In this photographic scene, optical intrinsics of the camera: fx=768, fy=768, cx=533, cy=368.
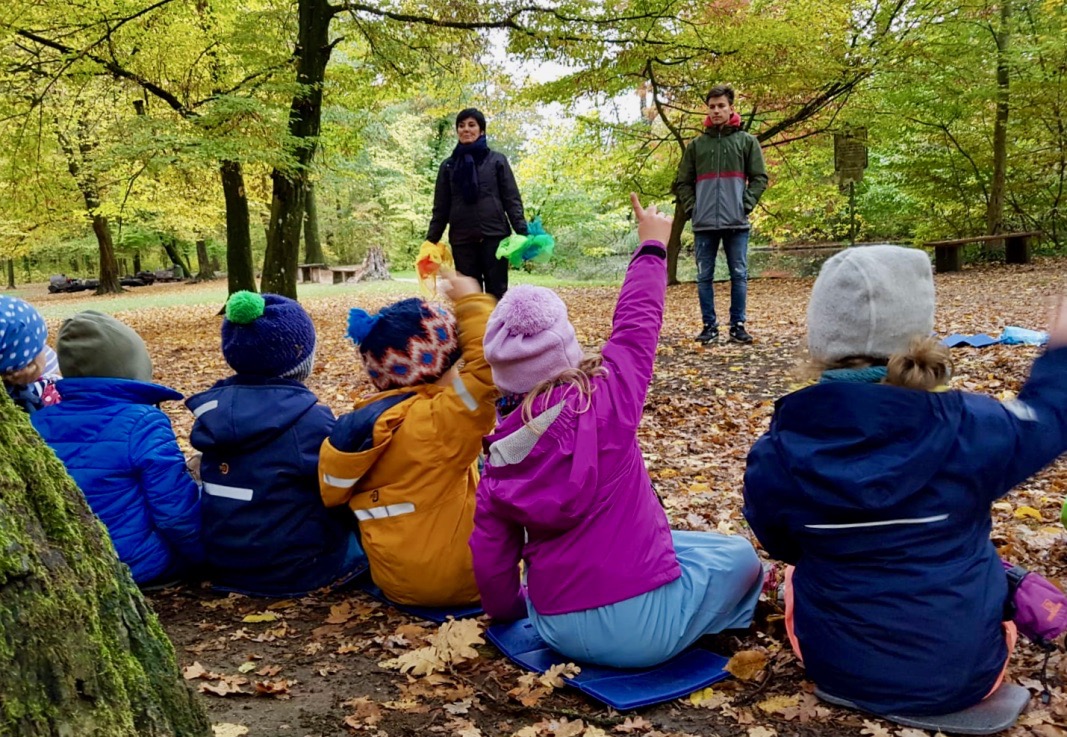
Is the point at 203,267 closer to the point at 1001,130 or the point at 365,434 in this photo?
the point at 1001,130

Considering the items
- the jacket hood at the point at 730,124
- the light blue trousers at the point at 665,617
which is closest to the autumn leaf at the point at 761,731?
the light blue trousers at the point at 665,617

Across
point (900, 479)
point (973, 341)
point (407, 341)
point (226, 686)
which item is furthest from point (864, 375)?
point (973, 341)

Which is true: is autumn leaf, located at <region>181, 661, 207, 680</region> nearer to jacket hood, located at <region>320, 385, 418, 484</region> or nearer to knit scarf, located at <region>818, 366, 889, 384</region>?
jacket hood, located at <region>320, 385, 418, 484</region>

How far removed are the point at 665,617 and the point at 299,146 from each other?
940cm

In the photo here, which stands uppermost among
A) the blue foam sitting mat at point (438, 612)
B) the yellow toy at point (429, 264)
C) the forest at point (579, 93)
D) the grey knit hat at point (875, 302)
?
the forest at point (579, 93)

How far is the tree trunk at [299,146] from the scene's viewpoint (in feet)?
35.8

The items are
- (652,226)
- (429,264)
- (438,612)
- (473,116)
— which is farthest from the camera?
(473,116)

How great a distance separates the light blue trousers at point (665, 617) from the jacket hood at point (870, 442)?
0.64m

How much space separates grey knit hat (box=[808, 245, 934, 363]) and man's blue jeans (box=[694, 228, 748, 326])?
5.19m

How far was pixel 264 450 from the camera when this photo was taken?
10.7 feet

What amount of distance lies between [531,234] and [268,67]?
8.06 meters

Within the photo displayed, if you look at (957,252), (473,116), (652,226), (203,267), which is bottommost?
(957,252)

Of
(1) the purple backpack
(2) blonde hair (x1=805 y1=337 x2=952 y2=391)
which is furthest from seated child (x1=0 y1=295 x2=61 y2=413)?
(1) the purple backpack

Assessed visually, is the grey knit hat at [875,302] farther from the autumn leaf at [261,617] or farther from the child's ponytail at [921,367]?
the autumn leaf at [261,617]
